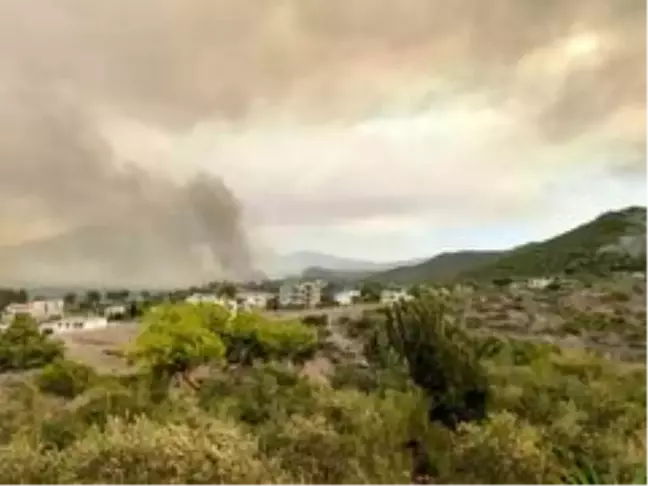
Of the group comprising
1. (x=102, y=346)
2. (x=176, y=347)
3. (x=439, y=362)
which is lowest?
(x=439, y=362)

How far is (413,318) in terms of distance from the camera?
95.0 feet

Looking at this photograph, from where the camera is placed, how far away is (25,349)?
5012 centimetres

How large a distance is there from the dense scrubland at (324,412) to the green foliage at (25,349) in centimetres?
56

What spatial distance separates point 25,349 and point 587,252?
359 feet

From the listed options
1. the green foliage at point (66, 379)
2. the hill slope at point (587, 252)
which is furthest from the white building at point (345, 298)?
the green foliage at point (66, 379)

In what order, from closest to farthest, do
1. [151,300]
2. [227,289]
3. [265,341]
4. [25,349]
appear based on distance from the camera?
1. [265,341]
2. [25,349]
3. [151,300]
4. [227,289]

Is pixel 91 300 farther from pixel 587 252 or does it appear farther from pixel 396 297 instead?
pixel 396 297

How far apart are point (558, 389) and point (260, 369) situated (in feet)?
33.7

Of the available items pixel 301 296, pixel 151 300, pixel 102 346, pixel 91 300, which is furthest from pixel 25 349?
pixel 91 300

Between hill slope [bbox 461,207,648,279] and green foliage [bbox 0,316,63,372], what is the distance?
6983 centimetres

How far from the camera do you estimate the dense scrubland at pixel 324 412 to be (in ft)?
43.7

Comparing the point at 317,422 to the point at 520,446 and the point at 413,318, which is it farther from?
the point at 413,318

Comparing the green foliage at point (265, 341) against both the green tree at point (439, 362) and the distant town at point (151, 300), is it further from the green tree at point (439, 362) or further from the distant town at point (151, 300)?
the distant town at point (151, 300)

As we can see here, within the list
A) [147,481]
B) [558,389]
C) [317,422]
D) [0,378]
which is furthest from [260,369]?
[147,481]
